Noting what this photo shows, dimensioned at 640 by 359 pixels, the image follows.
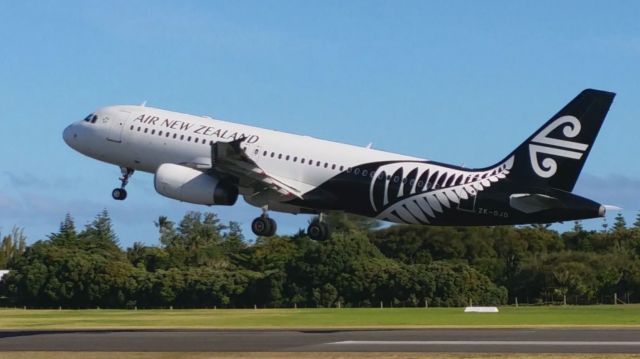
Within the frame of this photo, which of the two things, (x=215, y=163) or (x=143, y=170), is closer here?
(x=215, y=163)

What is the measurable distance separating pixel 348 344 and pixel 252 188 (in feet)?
59.9

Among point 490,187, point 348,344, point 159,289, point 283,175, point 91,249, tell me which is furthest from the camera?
point 91,249

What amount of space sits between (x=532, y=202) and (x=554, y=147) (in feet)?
9.17

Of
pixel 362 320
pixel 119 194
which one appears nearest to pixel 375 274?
pixel 362 320

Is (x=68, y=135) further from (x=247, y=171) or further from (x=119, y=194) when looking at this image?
(x=247, y=171)

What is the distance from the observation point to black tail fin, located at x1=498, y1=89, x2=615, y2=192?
5897 centimetres

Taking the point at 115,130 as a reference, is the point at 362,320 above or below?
below

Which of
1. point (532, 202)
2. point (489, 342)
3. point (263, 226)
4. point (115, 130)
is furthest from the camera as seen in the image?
point (115, 130)

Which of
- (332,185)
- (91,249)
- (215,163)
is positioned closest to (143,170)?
(215,163)

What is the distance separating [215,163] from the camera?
63969 mm

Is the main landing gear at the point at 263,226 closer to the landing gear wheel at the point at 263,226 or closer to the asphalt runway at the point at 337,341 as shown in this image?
the landing gear wheel at the point at 263,226

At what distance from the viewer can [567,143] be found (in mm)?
59219

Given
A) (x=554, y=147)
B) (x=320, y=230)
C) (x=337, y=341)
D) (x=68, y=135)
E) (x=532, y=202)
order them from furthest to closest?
(x=68, y=135) → (x=320, y=230) → (x=554, y=147) → (x=532, y=202) → (x=337, y=341)

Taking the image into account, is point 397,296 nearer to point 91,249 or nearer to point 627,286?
point 627,286
